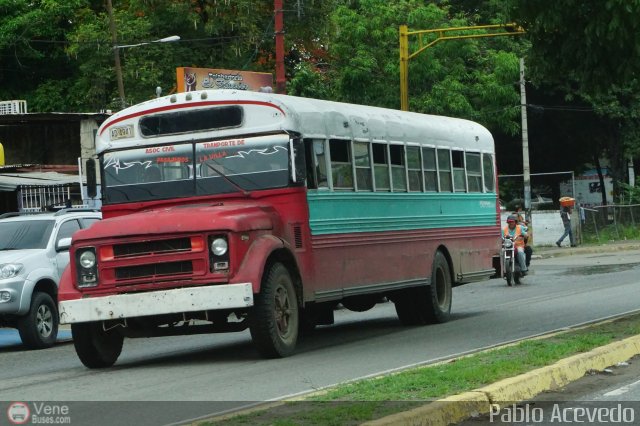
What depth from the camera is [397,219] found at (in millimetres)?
16688

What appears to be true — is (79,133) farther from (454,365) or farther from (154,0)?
(454,365)

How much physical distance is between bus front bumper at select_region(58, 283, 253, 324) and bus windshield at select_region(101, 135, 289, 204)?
1.68 meters

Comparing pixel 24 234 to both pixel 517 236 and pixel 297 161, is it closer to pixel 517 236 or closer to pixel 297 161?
pixel 297 161

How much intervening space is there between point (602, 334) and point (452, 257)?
527cm

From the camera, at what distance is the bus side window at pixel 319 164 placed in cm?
1433

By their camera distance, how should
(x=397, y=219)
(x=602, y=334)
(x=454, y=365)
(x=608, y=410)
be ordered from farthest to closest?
(x=397, y=219) → (x=602, y=334) → (x=454, y=365) → (x=608, y=410)

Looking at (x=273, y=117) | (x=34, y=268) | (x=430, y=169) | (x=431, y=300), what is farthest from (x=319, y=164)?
(x=34, y=268)

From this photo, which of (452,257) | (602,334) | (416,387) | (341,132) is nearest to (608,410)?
(416,387)

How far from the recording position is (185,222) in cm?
1272

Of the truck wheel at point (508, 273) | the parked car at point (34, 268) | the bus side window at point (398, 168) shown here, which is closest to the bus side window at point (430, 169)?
the bus side window at point (398, 168)

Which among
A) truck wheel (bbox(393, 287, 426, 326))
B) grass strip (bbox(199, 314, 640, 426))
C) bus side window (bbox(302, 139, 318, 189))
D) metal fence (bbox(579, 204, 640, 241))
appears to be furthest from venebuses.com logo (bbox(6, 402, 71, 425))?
metal fence (bbox(579, 204, 640, 241))

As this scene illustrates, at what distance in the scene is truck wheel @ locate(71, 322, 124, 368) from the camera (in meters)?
13.3

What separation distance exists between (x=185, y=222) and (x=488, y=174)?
8.99 m

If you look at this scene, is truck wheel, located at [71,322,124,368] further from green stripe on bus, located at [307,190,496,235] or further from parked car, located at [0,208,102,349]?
parked car, located at [0,208,102,349]
